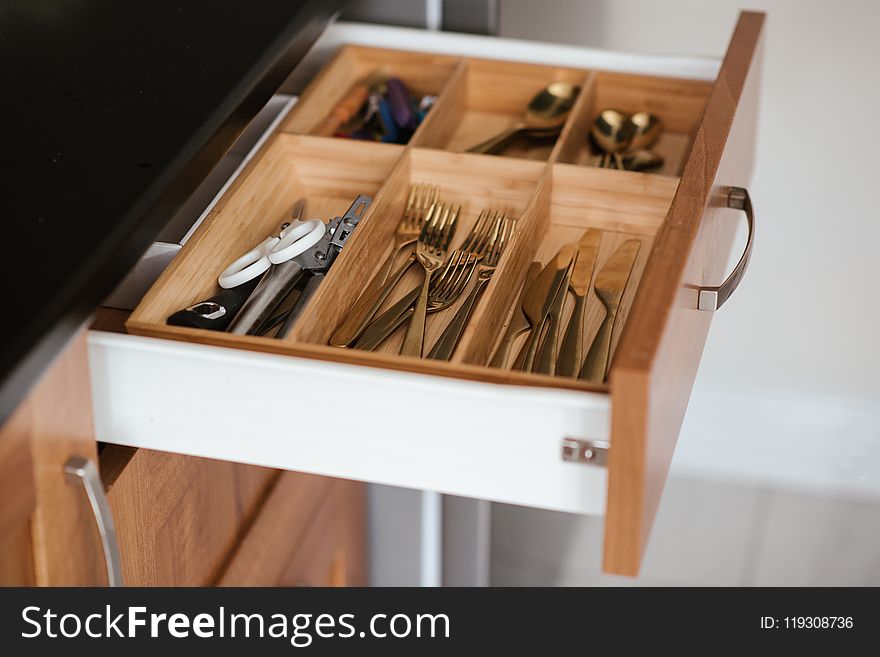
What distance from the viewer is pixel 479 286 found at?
2.95 ft

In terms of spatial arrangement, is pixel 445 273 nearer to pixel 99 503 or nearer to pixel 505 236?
pixel 505 236

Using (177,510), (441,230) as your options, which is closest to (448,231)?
(441,230)

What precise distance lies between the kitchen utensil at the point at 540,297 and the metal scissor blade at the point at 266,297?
186 millimetres

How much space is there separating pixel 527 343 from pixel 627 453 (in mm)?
188

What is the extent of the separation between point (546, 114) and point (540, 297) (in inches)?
14.2

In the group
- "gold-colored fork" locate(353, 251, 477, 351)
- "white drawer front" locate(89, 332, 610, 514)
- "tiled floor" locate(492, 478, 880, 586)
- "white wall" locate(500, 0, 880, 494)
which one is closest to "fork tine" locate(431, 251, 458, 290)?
"gold-colored fork" locate(353, 251, 477, 351)

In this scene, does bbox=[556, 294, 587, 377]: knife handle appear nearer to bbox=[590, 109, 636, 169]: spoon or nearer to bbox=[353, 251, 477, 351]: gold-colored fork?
bbox=[353, 251, 477, 351]: gold-colored fork

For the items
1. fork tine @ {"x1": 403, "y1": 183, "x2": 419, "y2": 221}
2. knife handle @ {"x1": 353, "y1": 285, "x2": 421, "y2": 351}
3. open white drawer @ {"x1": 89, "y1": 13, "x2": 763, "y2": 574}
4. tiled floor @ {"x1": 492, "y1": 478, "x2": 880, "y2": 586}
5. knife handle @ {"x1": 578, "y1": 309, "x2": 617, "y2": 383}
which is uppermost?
tiled floor @ {"x1": 492, "y1": 478, "x2": 880, "y2": 586}

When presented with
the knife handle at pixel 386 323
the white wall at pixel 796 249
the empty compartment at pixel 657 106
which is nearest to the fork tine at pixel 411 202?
the knife handle at pixel 386 323

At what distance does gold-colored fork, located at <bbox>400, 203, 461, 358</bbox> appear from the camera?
82 centimetres

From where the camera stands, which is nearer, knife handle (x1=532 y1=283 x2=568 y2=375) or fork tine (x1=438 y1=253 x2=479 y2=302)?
knife handle (x1=532 y1=283 x2=568 y2=375)

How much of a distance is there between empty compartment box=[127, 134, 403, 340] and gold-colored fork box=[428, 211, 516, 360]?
102 mm

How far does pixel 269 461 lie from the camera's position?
76 cm

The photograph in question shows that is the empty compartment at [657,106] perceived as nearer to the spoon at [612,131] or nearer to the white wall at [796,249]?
the spoon at [612,131]
